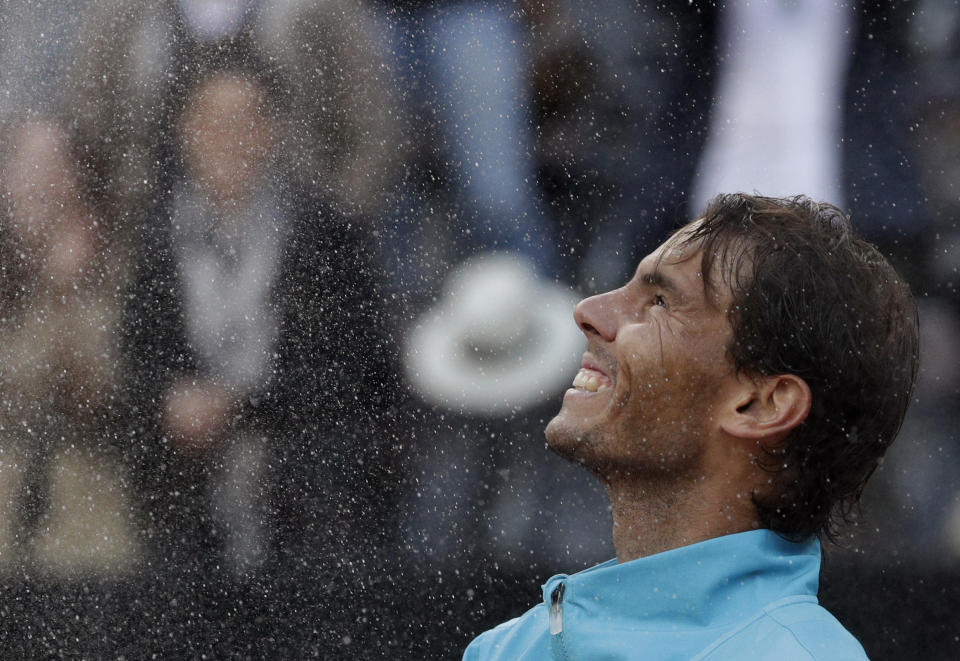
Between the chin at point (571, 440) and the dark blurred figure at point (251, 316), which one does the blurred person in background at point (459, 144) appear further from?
the chin at point (571, 440)

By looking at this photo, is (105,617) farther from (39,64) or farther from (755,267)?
(755,267)

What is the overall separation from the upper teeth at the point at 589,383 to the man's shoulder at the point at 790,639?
0.79 feet

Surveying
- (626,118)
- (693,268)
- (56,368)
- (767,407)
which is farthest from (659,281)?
(56,368)

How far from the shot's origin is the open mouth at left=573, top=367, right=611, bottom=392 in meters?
0.92

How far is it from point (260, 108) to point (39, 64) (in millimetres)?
306

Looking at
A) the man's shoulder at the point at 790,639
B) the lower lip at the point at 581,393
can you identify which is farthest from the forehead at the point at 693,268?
the man's shoulder at the point at 790,639

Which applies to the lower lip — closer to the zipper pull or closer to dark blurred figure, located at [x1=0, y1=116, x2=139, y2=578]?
the zipper pull

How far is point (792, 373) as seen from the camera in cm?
85

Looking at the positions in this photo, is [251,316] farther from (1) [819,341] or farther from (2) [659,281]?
(1) [819,341]

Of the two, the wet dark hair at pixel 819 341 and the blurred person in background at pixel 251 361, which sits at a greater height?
the wet dark hair at pixel 819 341

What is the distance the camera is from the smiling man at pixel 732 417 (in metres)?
0.82

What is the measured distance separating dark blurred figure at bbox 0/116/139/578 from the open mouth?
→ 73 centimetres

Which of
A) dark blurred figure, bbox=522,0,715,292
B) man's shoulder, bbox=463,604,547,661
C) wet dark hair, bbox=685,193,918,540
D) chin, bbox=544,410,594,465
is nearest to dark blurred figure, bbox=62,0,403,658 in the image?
dark blurred figure, bbox=522,0,715,292

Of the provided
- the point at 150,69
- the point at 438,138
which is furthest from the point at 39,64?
the point at 438,138
